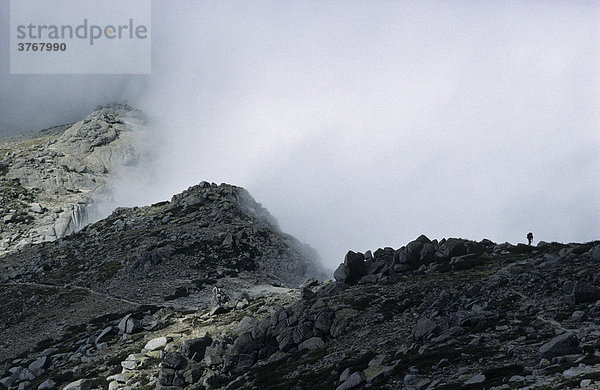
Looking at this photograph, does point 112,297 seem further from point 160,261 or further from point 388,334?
point 388,334

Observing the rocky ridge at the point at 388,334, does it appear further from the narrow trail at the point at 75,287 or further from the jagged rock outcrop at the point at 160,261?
the jagged rock outcrop at the point at 160,261

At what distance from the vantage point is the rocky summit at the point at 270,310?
32781mm

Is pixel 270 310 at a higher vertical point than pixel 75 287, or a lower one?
lower

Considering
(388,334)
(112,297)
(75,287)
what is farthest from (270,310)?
(75,287)

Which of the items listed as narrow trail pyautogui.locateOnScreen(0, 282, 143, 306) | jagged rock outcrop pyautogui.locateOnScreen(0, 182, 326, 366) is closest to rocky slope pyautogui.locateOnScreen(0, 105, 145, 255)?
jagged rock outcrop pyautogui.locateOnScreen(0, 182, 326, 366)

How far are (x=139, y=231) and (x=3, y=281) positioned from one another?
21640 millimetres

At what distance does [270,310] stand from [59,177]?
119712mm

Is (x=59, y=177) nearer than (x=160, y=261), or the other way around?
(x=160, y=261)

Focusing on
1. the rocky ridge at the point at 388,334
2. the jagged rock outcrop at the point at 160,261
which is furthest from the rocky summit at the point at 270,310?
the jagged rock outcrop at the point at 160,261

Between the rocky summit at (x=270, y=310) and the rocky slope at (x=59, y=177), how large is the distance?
2489cm

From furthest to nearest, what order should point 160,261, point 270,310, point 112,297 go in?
1. point 160,261
2. point 112,297
3. point 270,310

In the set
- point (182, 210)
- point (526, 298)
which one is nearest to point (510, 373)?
point (526, 298)

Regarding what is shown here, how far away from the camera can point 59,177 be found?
16038cm

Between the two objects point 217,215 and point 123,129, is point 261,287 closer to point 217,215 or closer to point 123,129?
point 217,215
